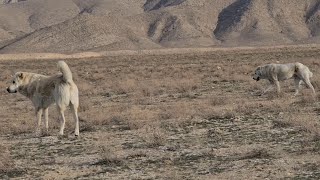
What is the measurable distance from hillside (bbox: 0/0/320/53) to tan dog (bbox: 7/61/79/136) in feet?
382

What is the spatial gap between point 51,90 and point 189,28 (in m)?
135

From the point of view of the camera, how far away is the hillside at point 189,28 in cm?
13638

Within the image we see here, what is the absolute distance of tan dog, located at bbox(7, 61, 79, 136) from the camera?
40.4ft

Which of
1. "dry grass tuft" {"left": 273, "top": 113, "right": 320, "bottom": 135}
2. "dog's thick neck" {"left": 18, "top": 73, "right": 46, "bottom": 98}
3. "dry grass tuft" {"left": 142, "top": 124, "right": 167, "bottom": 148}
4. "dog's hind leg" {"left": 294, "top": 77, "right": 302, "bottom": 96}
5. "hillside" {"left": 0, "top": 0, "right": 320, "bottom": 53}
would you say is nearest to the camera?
"dry grass tuft" {"left": 142, "top": 124, "right": 167, "bottom": 148}

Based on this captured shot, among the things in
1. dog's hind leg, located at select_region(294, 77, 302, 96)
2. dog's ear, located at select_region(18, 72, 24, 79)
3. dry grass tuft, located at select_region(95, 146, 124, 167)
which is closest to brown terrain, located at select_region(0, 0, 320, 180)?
dry grass tuft, located at select_region(95, 146, 124, 167)

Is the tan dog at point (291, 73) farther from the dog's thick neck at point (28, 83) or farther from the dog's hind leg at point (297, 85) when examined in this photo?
the dog's thick neck at point (28, 83)

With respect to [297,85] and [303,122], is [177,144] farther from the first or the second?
[297,85]

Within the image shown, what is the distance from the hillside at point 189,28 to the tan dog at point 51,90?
116 metres

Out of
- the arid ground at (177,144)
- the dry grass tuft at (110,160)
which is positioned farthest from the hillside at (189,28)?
the dry grass tuft at (110,160)

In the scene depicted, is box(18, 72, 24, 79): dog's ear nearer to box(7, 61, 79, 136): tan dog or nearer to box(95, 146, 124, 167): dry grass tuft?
box(7, 61, 79, 136): tan dog

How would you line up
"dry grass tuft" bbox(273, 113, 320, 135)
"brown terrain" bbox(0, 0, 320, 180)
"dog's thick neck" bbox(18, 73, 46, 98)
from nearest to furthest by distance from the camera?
1. "brown terrain" bbox(0, 0, 320, 180)
2. "dry grass tuft" bbox(273, 113, 320, 135)
3. "dog's thick neck" bbox(18, 73, 46, 98)

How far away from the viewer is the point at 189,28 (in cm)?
14612

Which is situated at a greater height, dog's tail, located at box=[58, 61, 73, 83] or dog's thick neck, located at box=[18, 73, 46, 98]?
dog's tail, located at box=[58, 61, 73, 83]

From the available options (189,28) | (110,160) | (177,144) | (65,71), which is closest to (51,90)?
(65,71)
